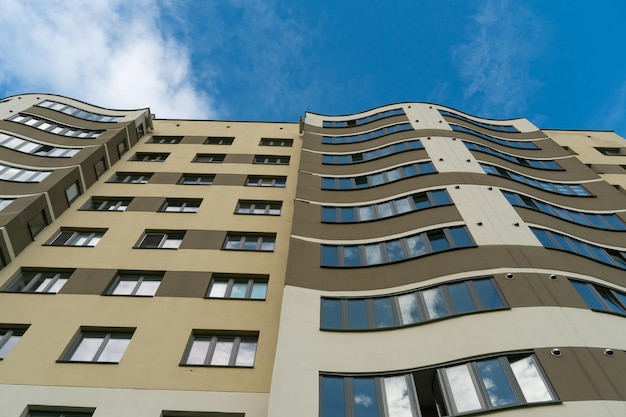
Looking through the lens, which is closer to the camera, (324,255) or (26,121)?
(324,255)

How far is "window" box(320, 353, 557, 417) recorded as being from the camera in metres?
9.53

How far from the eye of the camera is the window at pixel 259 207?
74.6 ft

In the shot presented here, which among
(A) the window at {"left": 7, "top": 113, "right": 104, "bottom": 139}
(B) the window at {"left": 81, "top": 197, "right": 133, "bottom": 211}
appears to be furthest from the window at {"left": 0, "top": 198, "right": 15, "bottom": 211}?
(A) the window at {"left": 7, "top": 113, "right": 104, "bottom": 139}

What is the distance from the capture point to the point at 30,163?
75.8ft

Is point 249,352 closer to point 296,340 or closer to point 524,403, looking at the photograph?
point 296,340

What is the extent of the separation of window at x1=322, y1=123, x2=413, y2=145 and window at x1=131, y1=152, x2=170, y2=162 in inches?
489

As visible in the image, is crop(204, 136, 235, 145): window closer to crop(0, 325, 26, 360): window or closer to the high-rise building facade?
the high-rise building facade

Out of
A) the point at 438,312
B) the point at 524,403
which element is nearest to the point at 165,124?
the point at 438,312

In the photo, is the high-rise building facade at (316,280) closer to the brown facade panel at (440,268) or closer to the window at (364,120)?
the brown facade panel at (440,268)

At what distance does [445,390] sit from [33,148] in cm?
2832

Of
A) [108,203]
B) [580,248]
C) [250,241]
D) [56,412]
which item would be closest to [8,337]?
[56,412]

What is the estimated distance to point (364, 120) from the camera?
3133 cm

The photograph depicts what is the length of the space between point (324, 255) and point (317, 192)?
5573 mm

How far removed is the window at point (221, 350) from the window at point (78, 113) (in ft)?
78.3
